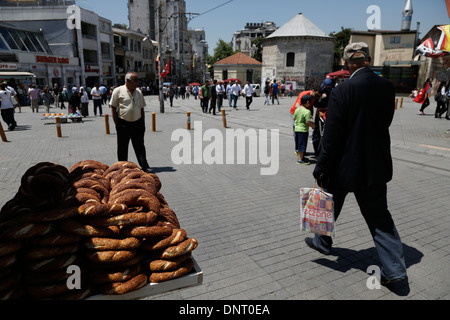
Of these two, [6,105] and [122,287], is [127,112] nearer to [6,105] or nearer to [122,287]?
[122,287]

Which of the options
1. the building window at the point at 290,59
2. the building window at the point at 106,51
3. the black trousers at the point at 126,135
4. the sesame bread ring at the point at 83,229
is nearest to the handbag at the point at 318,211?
the sesame bread ring at the point at 83,229

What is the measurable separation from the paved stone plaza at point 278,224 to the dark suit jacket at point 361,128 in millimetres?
1142

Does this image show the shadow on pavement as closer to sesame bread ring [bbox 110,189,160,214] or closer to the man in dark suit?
the man in dark suit

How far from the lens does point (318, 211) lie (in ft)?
11.0

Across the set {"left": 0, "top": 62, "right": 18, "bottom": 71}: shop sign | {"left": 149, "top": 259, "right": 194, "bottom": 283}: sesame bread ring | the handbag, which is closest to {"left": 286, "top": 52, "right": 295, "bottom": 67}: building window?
{"left": 0, "top": 62, "right": 18, "bottom": 71}: shop sign

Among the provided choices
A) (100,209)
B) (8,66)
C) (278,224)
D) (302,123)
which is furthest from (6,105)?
(8,66)

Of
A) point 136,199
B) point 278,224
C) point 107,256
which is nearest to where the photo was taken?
point 107,256

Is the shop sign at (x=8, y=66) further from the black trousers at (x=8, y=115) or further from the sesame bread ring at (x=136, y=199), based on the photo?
the sesame bread ring at (x=136, y=199)

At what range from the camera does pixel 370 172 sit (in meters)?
3.11

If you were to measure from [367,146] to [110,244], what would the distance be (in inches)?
95.6
